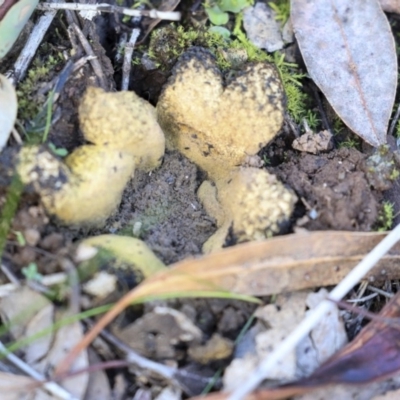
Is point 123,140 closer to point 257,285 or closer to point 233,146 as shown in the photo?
point 233,146

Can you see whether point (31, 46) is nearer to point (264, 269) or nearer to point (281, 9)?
point (281, 9)

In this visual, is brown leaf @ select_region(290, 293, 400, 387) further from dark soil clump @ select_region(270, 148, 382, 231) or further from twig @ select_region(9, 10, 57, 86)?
twig @ select_region(9, 10, 57, 86)

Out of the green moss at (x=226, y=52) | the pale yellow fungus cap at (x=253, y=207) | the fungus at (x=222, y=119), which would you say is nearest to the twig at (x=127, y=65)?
the green moss at (x=226, y=52)

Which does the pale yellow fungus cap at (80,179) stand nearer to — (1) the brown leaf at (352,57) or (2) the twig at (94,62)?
(2) the twig at (94,62)

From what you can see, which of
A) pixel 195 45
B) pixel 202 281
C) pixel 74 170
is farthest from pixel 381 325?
pixel 195 45

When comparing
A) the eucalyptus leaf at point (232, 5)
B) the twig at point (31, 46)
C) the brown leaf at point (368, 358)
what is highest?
the twig at point (31, 46)

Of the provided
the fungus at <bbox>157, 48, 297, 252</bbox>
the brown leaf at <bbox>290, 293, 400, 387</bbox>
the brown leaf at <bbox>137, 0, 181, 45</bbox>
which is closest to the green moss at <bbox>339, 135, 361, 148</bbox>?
the fungus at <bbox>157, 48, 297, 252</bbox>
